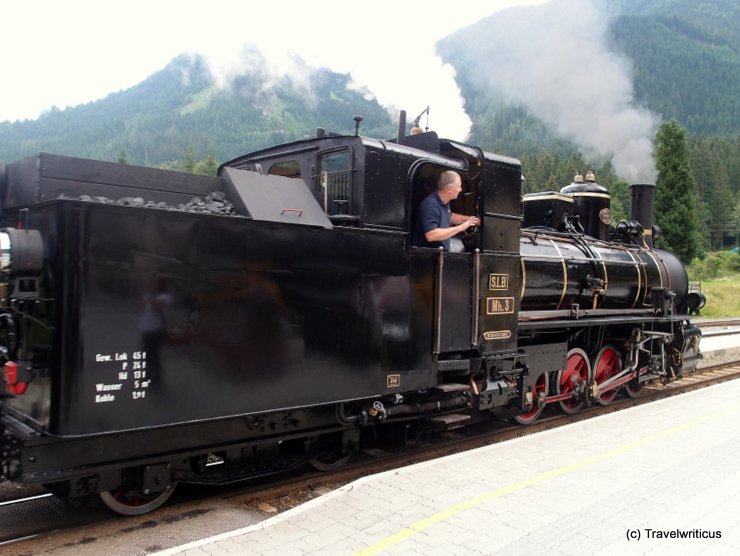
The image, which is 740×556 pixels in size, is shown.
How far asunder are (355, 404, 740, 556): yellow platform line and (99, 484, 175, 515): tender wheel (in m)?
1.65

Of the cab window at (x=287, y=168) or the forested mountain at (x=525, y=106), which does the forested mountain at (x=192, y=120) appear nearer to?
the forested mountain at (x=525, y=106)

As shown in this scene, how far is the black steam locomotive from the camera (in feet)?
11.2

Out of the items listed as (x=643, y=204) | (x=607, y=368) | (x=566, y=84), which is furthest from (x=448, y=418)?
(x=566, y=84)

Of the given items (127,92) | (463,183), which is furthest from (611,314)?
(127,92)

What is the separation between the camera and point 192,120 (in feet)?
413

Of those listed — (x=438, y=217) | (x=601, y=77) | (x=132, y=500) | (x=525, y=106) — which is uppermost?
(x=525, y=106)

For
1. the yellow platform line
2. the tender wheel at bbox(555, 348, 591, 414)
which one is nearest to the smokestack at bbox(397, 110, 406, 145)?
the yellow platform line

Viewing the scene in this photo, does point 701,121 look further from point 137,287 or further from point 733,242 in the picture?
point 137,287

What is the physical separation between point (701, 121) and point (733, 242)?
68730 mm

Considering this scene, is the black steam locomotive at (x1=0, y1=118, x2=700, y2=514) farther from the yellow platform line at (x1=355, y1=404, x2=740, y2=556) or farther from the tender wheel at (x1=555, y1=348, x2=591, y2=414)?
the tender wheel at (x1=555, y1=348, x2=591, y2=414)

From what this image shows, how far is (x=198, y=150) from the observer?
102 metres

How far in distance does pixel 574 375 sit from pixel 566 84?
8514 cm

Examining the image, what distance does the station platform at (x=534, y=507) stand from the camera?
3.66m

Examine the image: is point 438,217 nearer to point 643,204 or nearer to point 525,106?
point 643,204
